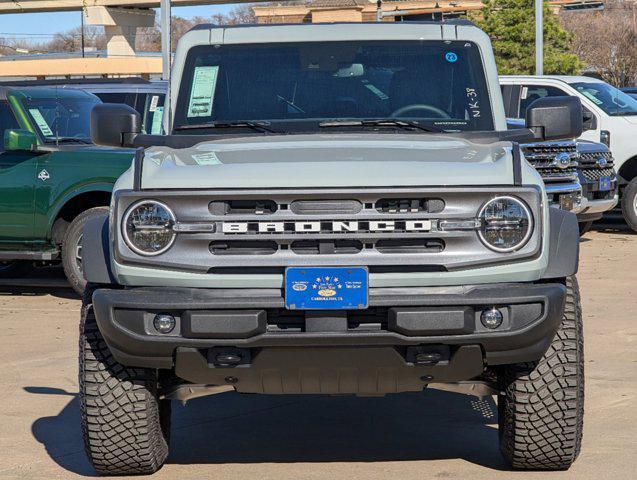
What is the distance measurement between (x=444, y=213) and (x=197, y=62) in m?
2.13

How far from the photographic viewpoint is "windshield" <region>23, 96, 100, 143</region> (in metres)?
12.2

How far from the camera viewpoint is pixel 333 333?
5074 millimetres

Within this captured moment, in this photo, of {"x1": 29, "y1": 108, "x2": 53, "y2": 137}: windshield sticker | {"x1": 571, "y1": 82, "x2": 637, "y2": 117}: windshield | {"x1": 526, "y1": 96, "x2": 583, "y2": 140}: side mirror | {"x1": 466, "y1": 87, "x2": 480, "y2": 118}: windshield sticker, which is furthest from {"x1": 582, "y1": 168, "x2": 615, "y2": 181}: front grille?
{"x1": 526, "y1": 96, "x2": 583, "y2": 140}: side mirror

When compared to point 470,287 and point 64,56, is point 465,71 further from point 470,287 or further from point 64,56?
point 64,56

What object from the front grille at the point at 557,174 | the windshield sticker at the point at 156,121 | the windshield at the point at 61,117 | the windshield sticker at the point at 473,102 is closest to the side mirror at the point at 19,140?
the windshield at the point at 61,117

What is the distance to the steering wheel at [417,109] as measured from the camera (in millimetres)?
6469

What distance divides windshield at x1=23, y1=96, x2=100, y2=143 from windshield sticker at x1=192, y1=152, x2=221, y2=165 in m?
6.50

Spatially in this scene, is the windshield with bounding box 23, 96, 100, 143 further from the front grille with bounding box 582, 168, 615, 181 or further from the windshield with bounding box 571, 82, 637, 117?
the windshield with bounding box 571, 82, 637, 117

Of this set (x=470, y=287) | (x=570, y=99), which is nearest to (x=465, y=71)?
(x=570, y=99)

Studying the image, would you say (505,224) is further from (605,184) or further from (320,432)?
(605,184)

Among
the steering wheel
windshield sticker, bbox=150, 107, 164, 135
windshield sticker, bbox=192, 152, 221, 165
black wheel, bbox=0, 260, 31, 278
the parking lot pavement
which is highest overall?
the steering wheel

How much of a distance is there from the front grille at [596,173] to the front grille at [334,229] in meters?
10.6

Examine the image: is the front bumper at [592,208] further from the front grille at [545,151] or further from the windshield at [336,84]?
the windshield at [336,84]

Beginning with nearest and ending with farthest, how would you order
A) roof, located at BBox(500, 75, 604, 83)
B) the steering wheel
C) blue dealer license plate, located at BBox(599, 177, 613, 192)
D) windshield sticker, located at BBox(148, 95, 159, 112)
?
1. the steering wheel
2. windshield sticker, located at BBox(148, 95, 159, 112)
3. blue dealer license plate, located at BBox(599, 177, 613, 192)
4. roof, located at BBox(500, 75, 604, 83)
